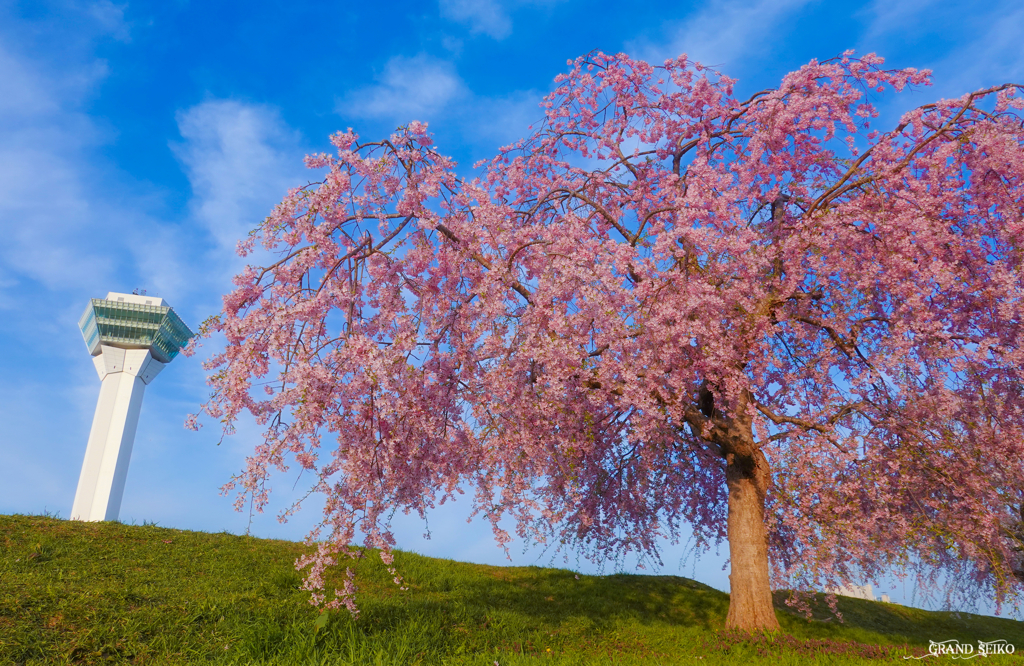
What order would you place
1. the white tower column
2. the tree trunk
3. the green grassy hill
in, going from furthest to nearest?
the white tower column → the tree trunk → the green grassy hill

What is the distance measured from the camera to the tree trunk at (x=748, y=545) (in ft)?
38.8

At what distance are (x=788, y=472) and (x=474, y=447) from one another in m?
5.53

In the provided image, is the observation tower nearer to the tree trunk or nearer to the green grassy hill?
the green grassy hill

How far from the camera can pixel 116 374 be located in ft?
148

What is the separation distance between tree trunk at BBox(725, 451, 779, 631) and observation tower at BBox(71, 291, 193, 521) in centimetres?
4273

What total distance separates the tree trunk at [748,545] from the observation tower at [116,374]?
42.7 meters

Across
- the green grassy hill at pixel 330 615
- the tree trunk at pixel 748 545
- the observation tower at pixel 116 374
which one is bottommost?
the green grassy hill at pixel 330 615

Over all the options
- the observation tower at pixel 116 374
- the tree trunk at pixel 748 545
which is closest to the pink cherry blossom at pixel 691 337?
the tree trunk at pixel 748 545

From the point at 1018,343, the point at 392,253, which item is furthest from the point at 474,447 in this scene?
the point at 1018,343

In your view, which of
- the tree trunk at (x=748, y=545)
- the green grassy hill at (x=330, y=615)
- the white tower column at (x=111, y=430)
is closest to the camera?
the green grassy hill at (x=330, y=615)

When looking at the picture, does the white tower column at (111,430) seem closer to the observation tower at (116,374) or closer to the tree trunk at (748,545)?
the observation tower at (116,374)

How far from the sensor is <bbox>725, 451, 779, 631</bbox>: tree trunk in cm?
1184

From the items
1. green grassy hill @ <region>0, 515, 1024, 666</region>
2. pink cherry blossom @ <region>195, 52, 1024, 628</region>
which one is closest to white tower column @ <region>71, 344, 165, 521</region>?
green grassy hill @ <region>0, 515, 1024, 666</region>

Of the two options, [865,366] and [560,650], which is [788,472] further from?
[560,650]
